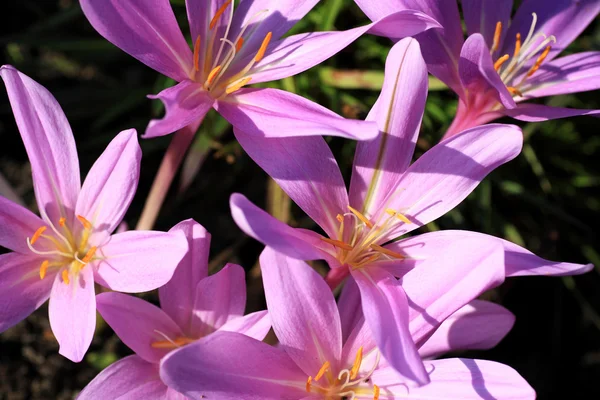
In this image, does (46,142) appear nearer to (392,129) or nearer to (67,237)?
(67,237)

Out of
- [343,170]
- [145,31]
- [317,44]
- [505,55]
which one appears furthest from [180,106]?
[343,170]

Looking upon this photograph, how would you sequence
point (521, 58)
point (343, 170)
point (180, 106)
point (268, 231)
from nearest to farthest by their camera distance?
point (268, 231) < point (180, 106) < point (521, 58) < point (343, 170)

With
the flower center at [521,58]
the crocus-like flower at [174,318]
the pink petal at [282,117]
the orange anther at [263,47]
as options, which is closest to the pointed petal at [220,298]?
the crocus-like flower at [174,318]

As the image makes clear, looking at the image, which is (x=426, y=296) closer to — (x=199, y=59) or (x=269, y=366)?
(x=269, y=366)

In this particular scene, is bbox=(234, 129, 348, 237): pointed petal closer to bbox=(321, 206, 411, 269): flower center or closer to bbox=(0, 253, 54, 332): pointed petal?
bbox=(321, 206, 411, 269): flower center

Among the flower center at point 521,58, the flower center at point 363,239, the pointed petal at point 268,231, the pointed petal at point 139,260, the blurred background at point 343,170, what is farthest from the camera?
the blurred background at point 343,170

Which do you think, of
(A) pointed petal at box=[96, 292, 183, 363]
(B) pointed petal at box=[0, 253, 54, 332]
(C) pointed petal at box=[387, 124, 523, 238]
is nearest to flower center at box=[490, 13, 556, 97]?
(C) pointed petal at box=[387, 124, 523, 238]

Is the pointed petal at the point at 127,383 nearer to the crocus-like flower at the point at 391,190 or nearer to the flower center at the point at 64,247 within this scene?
the flower center at the point at 64,247
